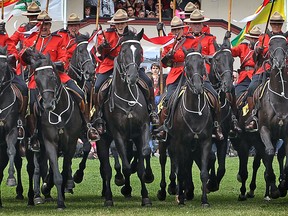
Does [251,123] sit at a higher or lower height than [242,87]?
lower

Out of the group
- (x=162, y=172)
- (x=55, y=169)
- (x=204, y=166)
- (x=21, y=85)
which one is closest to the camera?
(x=55, y=169)

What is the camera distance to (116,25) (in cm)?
2038

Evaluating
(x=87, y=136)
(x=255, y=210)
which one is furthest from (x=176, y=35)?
(x=255, y=210)

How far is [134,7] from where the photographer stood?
35312mm

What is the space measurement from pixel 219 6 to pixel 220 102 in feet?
56.7

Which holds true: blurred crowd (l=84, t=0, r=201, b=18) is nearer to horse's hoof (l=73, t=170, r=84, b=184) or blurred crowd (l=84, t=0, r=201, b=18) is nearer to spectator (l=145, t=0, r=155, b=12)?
spectator (l=145, t=0, r=155, b=12)

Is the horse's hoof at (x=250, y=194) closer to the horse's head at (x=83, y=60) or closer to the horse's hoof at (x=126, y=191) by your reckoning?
the horse's hoof at (x=126, y=191)

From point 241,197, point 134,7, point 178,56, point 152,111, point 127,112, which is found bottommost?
point 241,197

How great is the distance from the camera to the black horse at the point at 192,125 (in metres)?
19.1

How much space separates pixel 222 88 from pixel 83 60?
8.35ft

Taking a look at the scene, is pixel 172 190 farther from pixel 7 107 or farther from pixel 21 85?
pixel 7 107

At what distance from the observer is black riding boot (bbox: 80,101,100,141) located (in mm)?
19750

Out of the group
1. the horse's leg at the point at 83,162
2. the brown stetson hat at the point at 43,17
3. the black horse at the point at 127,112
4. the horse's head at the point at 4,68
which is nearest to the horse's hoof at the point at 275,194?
the black horse at the point at 127,112

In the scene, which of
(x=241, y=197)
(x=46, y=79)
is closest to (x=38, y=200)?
(x=46, y=79)
